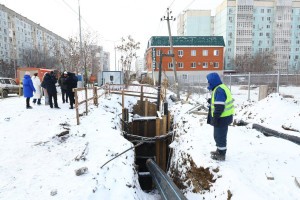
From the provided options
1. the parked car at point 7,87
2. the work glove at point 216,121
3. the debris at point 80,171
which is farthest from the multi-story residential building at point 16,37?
the work glove at point 216,121

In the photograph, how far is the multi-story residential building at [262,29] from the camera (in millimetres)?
66375

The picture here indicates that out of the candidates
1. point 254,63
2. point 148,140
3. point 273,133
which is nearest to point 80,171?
point 148,140

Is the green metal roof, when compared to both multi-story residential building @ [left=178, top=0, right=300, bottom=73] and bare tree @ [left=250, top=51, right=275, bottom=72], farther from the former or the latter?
multi-story residential building @ [left=178, top=0, right=300, bottom=73]

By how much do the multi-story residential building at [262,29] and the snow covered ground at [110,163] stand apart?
62775 millimetres

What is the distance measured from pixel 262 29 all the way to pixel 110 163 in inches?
3007

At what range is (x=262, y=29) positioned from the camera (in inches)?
2753

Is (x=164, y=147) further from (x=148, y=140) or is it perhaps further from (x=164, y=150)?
(x=148, y=140)

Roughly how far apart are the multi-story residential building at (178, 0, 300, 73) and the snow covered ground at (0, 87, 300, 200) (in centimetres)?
6278

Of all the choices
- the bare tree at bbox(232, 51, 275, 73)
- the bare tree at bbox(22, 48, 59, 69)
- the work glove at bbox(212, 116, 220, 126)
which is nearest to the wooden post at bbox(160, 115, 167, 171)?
the work glove at bbox(212, 116, 220, 126)

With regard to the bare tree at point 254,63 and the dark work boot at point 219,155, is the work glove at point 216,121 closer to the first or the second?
the dark work boot at point 219,155

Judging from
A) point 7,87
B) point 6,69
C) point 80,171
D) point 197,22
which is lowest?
point 80,171

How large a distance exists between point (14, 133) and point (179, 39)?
140ft

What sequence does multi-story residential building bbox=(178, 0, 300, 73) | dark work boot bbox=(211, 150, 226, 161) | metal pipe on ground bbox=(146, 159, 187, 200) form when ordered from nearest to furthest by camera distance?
metal pipe on ground bbox=(146, 159, 187, 200) < dark work boot bbox=(211, 150, 226, 161) < multi-story residential building bbox=(178, 0, 300, 73)

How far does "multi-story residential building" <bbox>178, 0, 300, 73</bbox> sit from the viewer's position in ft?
218
